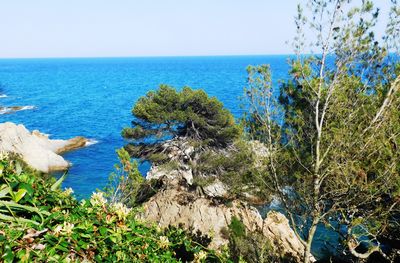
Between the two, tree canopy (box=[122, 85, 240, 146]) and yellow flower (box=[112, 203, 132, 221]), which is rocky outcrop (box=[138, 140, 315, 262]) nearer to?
tree canopy (box=[122, 85, 240, 146])

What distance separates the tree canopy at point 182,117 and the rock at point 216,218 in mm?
7044

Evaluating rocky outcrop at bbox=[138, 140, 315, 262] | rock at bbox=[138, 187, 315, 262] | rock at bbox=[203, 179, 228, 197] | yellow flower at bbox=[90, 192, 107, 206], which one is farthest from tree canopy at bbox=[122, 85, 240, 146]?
yellow flower at bbox=[90, 192, 107, 206]

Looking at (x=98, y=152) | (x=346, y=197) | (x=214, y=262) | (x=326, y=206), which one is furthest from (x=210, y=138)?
(x=214, y=262)

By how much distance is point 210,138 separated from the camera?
29281 mm

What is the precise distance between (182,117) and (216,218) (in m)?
9.60

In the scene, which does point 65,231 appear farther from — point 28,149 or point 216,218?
point 28,149

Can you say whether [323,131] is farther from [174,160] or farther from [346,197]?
[174,160]

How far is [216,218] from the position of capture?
20.3 metres

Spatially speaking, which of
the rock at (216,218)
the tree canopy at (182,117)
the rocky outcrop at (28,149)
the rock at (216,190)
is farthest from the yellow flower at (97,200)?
the rocky outcrop at (28,149)

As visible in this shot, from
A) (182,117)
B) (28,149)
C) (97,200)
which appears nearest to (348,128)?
(97,200)

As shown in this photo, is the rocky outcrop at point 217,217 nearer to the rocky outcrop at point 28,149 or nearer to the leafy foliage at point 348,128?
the leafy foliage at point 348,128

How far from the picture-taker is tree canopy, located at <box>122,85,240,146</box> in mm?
27359

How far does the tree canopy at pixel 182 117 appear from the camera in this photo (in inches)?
1077

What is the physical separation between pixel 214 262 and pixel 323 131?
8.60 metres
